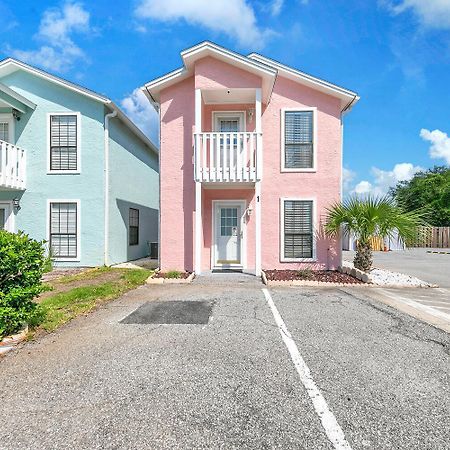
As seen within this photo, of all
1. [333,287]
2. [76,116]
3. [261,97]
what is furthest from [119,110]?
[333,287]

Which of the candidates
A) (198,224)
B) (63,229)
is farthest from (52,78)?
(198,224)

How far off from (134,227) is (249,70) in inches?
358

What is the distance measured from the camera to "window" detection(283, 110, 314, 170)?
11.7 metres

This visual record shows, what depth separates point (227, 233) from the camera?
39.2 ft

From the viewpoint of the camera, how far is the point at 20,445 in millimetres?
2414

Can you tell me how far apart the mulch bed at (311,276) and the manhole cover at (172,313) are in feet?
12.0

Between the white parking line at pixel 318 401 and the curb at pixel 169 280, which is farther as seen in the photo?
the curb at pixel 169 280

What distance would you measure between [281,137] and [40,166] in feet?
31.3

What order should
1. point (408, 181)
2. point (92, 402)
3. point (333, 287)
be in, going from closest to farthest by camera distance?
point (92, 402)
point (333, 287)
point (408, 181)

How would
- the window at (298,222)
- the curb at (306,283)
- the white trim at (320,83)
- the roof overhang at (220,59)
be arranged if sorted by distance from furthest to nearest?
the window at (298,222)
the white trim at (320,83)
the roof overhang at (220,59)
the curb at (306,283)

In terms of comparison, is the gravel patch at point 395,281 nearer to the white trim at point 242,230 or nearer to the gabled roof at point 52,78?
the white trim at point 242,230

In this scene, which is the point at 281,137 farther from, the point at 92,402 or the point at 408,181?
the point at 408,181

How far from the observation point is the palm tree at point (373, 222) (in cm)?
986

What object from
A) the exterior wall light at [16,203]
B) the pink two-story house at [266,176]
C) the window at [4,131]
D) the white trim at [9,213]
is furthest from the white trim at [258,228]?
the window at [4,131]
